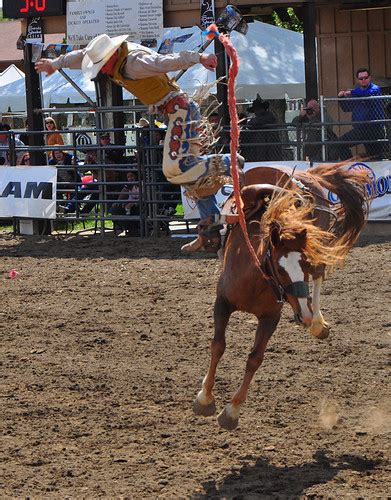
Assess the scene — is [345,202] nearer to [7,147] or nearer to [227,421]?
[227,421]

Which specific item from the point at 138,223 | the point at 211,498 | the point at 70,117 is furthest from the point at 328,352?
the point at 70,117

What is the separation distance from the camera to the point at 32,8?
14672 mm

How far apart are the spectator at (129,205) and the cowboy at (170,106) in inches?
270

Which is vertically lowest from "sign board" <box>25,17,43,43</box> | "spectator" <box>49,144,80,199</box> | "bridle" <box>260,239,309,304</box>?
"bridle" <box>260,239,309,304</box>

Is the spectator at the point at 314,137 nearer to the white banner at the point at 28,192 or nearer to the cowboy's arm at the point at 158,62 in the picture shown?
the white banner at the point at 28,192

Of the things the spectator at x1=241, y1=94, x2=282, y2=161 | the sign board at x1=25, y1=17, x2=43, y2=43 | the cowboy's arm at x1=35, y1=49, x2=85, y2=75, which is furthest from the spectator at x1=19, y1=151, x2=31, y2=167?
the cowboy's arm at x1=35, y1=49, x2=85, y2=75

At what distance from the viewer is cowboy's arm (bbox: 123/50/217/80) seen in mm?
5921

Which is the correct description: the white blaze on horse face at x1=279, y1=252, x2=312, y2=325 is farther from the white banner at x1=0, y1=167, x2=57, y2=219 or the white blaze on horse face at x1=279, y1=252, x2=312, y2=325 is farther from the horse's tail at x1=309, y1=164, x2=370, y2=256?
the white banner at x1=0, y1=167, x2=57, y2=219

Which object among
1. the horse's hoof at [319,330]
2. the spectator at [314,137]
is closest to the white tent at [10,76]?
the spectator at [314,137]

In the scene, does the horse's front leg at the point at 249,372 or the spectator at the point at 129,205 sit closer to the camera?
the horse's front leg at the point at 249,372

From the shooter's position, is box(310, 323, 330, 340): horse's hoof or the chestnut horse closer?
the chestnut horse

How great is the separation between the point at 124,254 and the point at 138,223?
157cm

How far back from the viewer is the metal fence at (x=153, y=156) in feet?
41.9

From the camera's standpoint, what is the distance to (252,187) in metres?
5.77
